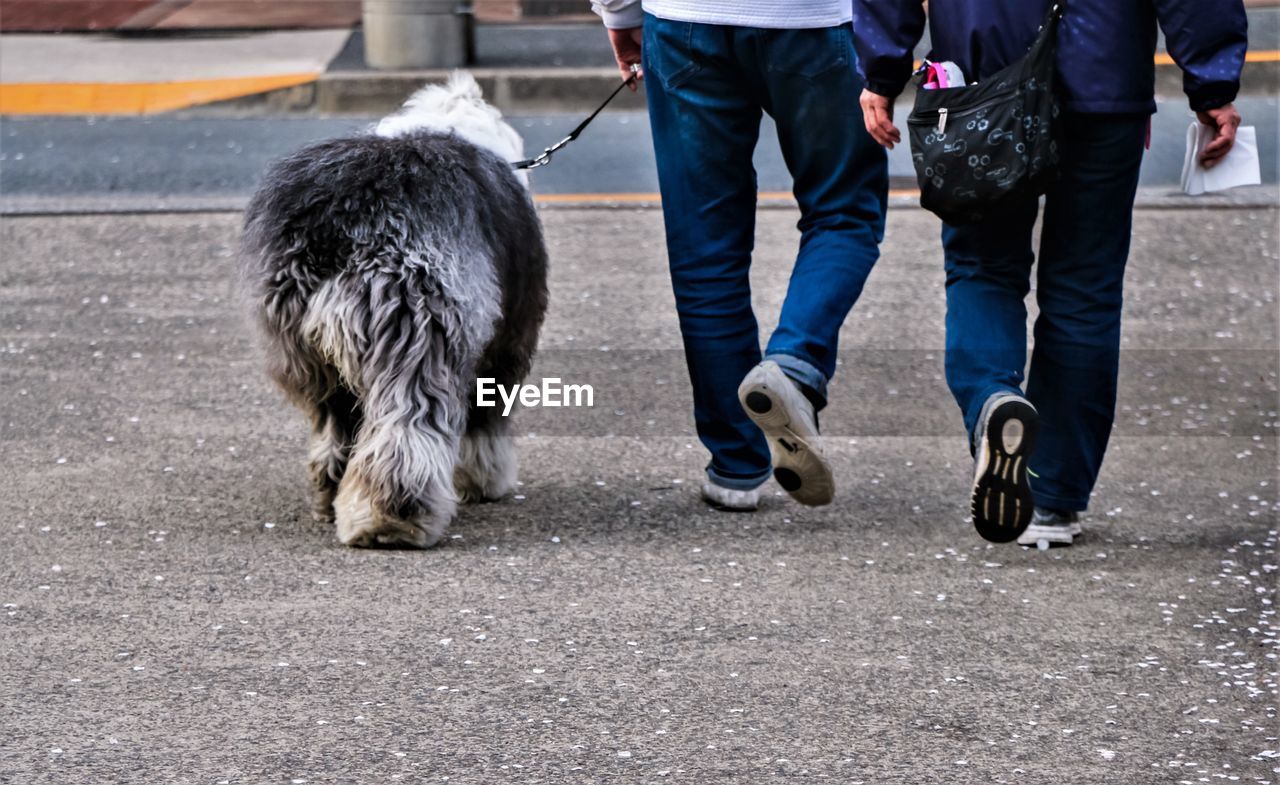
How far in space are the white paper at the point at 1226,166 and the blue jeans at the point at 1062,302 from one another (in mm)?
124

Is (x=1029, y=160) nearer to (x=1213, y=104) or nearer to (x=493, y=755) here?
(x=1213, y=104)

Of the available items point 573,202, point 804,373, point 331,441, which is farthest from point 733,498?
point 573,202

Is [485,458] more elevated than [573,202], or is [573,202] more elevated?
[485,458]

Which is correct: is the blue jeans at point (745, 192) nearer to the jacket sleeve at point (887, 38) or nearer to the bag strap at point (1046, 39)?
the jacket sleeve at point (887, 38)

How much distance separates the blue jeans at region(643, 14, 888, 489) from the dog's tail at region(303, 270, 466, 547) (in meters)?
0.72

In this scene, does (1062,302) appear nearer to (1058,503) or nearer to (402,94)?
(1058,503)

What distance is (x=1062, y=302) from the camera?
438cm

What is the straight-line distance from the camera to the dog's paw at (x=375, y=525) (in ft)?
14.6

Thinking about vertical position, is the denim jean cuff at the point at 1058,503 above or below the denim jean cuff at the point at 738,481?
above

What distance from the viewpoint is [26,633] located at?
3.94 metres

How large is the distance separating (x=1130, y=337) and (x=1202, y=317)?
1.31 feet

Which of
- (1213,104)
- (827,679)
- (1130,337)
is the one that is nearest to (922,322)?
(1130,337)

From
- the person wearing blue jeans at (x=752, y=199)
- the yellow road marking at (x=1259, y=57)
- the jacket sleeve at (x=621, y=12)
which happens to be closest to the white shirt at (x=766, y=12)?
the person wearing blue jeans at (x=752, y=199)

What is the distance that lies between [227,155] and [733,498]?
5.86 meters
